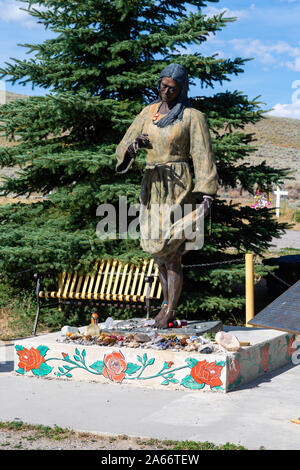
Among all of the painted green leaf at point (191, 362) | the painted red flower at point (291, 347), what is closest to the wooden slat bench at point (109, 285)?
the painted red flower at point (291, 347)

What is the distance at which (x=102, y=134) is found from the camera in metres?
10.4

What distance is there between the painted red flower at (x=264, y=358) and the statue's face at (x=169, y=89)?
292 cm

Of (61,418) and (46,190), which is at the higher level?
(46,190)

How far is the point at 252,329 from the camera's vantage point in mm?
8016

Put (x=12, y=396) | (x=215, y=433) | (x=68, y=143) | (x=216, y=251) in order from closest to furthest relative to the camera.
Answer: (x=215, y=433)
(x=12, y=396)
(x=216, y=251)
(x=68, y=143)

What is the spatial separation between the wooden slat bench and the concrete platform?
80.2 inches

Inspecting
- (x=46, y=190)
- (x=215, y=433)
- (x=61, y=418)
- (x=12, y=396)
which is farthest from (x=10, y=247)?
(x=215, y=433)

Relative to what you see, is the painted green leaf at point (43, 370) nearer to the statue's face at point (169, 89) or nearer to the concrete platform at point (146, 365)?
the concrete platform at point (146, 365)

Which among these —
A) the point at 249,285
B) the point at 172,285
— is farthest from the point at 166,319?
the point at 249,285

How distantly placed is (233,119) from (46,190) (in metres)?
3.51

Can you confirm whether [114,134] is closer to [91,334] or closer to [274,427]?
[91,334]

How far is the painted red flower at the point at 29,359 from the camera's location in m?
6.79

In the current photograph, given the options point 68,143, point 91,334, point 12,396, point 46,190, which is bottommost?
point 12,396

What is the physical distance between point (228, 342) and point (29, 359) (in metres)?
2.17
